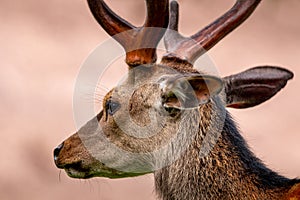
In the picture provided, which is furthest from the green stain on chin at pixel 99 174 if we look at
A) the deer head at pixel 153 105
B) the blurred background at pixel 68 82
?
the blurred background at pixel 68 82

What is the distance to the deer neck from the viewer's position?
373 centimetres

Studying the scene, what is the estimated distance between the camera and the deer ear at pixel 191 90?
11.6 feet

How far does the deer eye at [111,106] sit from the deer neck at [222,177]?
0.35 meters

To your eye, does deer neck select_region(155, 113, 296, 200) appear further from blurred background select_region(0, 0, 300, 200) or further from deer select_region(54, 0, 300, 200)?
blurred background select_region(0, 0, 300, 200)

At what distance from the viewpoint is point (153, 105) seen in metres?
3.85

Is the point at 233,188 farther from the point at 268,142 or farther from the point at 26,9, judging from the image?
the point at 26,9

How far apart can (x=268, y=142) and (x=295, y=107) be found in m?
0.80

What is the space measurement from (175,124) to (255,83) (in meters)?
0.40

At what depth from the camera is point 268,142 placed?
8.34 m

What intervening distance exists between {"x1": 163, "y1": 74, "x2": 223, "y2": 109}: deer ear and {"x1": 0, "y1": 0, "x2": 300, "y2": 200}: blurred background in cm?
308

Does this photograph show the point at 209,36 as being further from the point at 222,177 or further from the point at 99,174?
the point at 99,174

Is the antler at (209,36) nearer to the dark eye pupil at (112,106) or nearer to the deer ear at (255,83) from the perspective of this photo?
the deer ear at (255,83)

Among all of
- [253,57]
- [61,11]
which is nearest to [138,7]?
[61,11]

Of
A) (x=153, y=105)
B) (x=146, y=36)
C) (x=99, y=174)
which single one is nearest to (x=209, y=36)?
(x=146, y=36)
